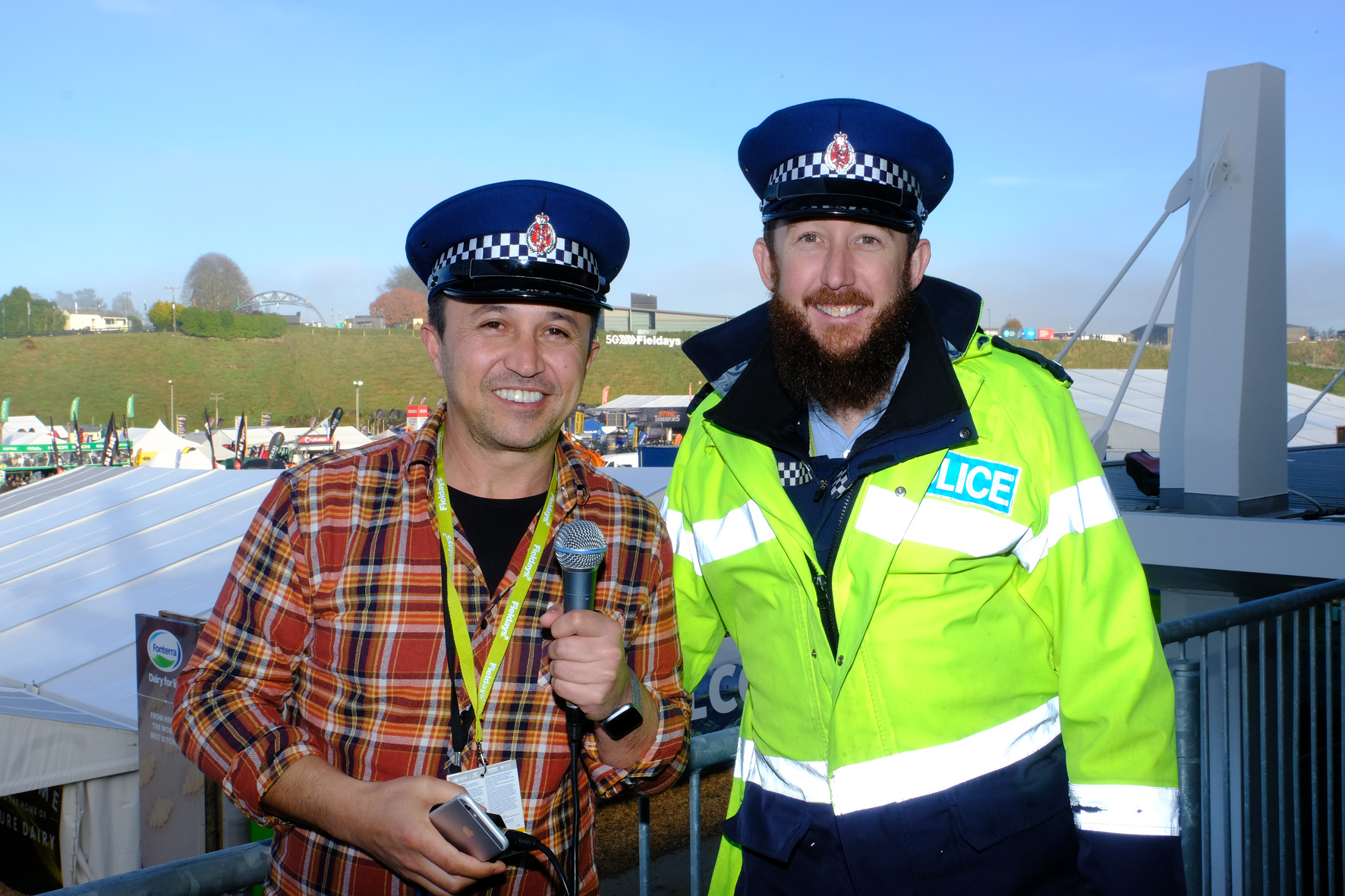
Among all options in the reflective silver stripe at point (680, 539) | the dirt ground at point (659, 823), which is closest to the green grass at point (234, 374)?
the dirt ground at point (659, 823)

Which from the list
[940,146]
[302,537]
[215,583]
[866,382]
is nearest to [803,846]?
[866,382]

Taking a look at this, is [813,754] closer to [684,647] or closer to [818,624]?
[818,624]

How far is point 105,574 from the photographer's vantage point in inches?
396

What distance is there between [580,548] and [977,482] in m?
0.79

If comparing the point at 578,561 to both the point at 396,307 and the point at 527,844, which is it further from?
the point at 396,307

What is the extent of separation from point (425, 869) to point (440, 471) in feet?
2.51

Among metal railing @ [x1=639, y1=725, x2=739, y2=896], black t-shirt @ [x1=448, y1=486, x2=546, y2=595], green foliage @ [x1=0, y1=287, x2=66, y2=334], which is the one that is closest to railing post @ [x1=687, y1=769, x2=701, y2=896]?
metal railing @ [x1=639, y1=725, x2=739, y2=896]

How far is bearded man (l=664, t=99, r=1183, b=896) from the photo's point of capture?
5.53 ft

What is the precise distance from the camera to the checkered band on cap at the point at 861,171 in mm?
2100

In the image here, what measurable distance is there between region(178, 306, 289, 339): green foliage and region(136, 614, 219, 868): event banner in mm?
111618

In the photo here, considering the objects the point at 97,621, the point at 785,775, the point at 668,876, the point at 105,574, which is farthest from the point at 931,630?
the point at 105,574

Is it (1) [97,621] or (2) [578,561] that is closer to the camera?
(2) [578,561]

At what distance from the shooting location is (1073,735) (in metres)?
1.72

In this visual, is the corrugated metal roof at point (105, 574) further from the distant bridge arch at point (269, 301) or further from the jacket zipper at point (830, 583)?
the distant bridge arch at point (269, 301)
